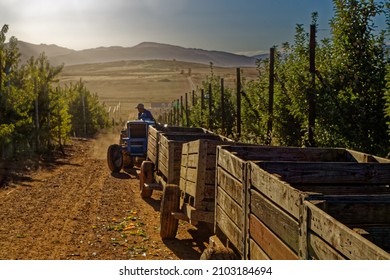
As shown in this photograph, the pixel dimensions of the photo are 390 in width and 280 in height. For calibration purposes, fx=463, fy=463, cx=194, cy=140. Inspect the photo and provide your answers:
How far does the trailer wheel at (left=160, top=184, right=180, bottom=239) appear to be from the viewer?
8.36 meters

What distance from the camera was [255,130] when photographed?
1761cm

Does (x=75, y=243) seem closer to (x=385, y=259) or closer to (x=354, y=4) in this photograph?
(x=385, y=259)

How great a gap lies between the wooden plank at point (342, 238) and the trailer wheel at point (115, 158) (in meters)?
14.4

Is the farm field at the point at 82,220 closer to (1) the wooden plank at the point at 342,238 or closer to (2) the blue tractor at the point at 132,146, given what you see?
(2) the blue tractor at the point at 132,146

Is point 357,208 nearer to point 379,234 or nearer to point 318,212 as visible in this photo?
point 379,234

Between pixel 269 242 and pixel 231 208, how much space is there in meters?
1.31

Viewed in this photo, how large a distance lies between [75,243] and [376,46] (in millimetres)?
7072

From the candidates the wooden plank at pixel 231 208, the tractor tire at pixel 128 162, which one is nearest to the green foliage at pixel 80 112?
the tractor tire at pixel 128 162

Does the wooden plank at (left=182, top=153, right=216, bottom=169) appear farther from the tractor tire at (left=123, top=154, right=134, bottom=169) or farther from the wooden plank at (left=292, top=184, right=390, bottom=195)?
the tractor tire at (left=123, top=154, right=134, bottom=169)

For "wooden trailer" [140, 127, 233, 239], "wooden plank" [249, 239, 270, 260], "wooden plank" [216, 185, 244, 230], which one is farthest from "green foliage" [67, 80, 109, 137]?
"wooden plank" [249, 239, 270, 260]

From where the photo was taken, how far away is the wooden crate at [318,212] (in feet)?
9.97
